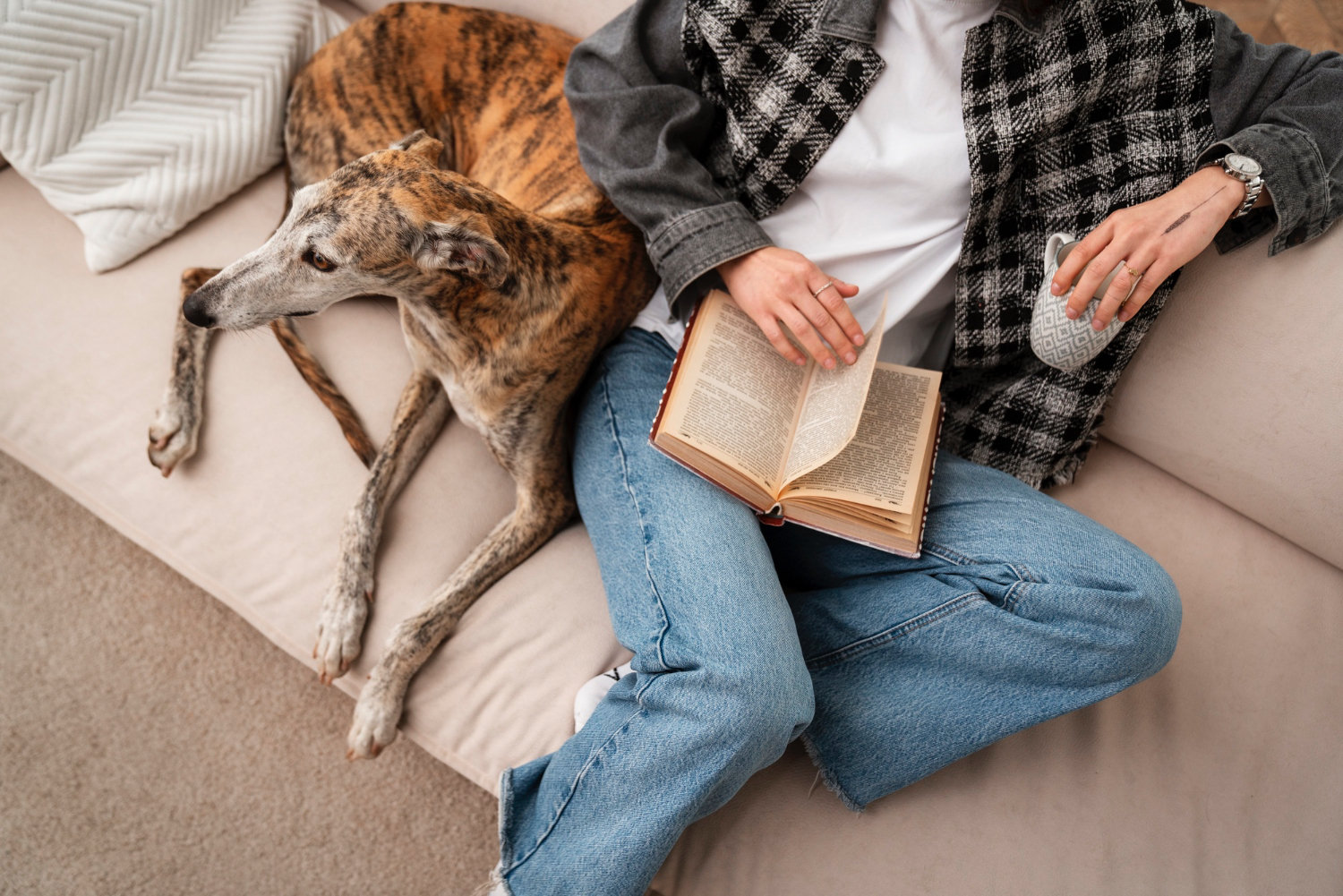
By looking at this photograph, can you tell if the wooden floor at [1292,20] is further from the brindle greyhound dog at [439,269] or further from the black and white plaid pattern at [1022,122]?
the brindle greyhound dog at [439,269]

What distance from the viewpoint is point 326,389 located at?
1462 millimetres

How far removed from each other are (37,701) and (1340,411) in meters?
2.54

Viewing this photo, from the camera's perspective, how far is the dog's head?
1110 mm

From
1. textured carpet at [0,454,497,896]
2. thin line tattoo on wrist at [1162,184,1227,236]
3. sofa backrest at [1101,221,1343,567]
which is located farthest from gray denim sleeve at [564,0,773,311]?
textured carpet at [0,454,497,896]

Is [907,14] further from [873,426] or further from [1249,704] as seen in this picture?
[1249,704]

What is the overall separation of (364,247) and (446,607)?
1.94 ft

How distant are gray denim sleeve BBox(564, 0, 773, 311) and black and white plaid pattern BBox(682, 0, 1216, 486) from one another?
6 centimetres

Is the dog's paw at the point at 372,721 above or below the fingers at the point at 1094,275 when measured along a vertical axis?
below

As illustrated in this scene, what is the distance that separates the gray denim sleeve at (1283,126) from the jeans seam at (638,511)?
103 cm

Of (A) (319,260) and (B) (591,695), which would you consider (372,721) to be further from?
(A) (319,260)

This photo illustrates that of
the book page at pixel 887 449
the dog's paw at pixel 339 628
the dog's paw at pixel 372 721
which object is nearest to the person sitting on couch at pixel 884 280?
the book page at pixel 887 449

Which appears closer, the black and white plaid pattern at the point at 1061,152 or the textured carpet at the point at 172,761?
the black and white plaid pattern at the point at 1061,152

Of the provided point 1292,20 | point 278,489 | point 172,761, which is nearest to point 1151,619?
point 278,489

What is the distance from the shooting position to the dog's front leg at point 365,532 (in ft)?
4.35
